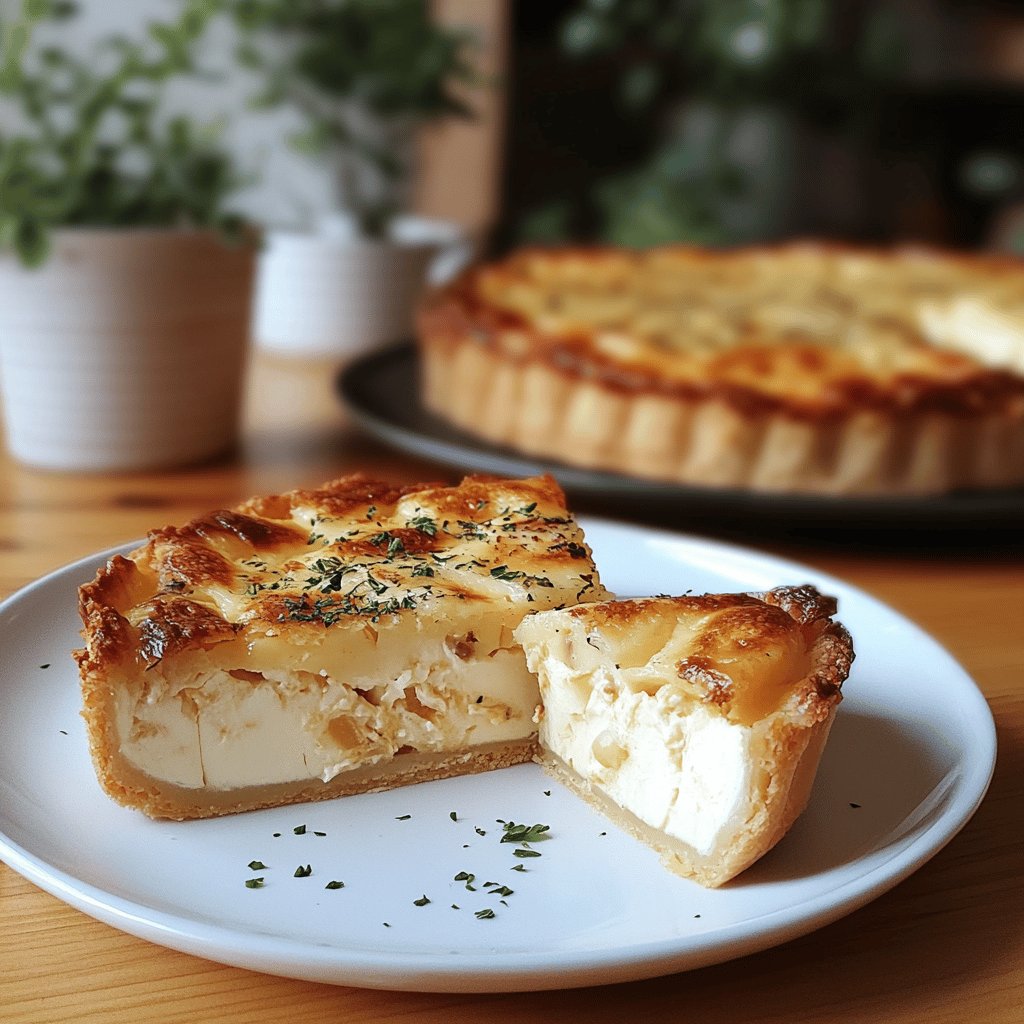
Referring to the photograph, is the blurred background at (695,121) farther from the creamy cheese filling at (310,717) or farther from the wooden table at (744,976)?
the wooden table at (744,976)

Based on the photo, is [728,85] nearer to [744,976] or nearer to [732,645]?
[732,645]

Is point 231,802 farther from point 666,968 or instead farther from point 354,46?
point 354,46

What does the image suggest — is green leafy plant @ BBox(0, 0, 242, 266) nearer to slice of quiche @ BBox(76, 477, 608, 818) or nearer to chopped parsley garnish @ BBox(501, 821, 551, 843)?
slice of quiche @ BBox(76, 477, 608, 818)

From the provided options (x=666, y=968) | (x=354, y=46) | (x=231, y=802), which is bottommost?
(x=231, y=802)

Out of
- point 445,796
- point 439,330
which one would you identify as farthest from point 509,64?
point 445,796

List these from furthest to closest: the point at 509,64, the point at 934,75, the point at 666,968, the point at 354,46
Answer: the point at 934,75
the point at 509,64
the point at 354,46
the point at 666,968

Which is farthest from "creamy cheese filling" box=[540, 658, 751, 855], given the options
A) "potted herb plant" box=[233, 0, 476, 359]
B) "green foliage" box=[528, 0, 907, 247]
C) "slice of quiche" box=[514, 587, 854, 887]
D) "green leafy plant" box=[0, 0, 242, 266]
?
"green foliage" box=[528, 0, 907, 247]

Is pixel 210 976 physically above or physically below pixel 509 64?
below
